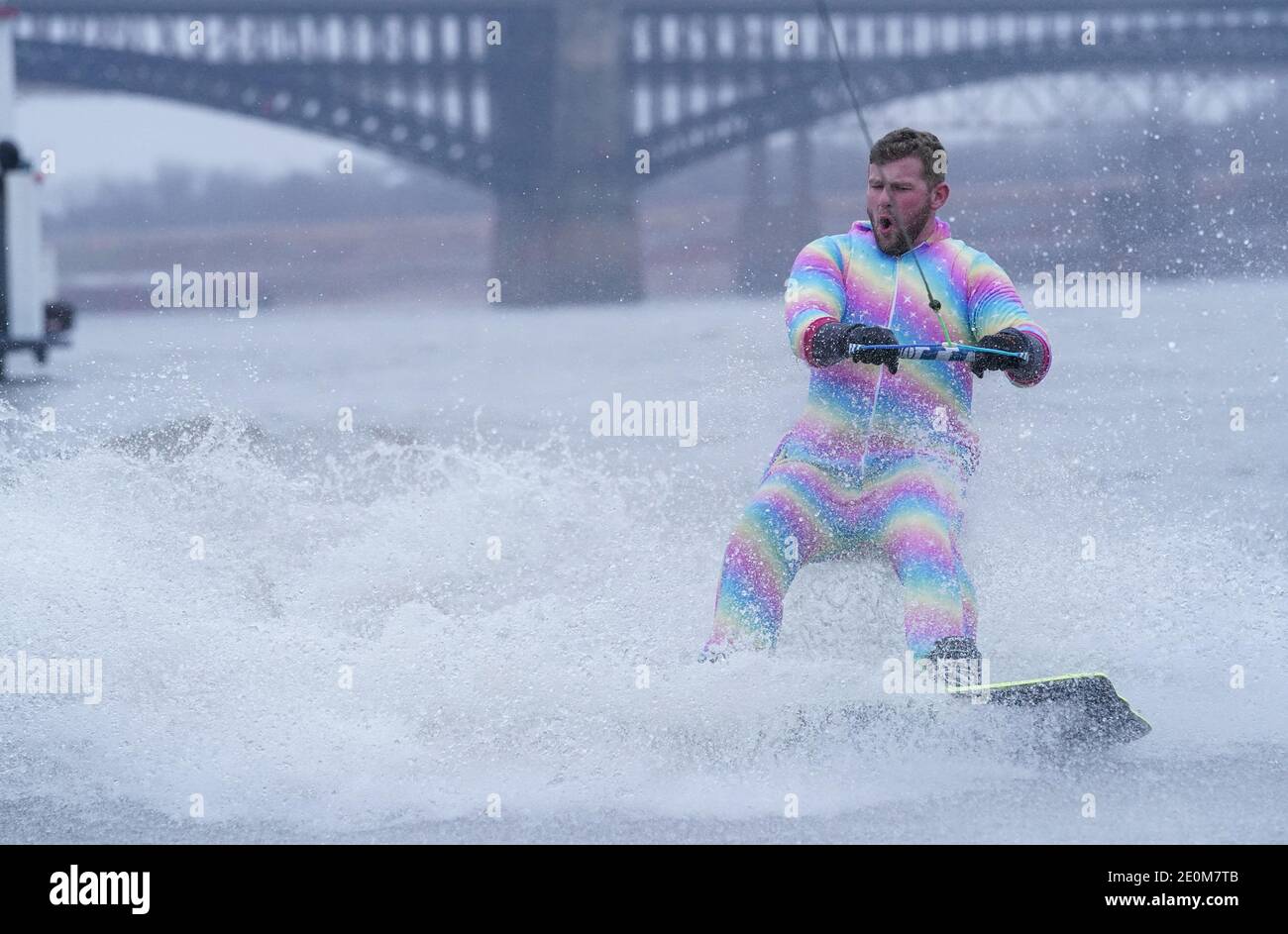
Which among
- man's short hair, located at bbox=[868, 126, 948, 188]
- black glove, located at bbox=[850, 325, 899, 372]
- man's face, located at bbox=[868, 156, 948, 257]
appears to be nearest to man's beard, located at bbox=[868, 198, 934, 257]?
man's face, located at bbox=[868, 156, 948, 257]

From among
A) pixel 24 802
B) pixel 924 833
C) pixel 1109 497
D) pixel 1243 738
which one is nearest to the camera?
pixel 924 833

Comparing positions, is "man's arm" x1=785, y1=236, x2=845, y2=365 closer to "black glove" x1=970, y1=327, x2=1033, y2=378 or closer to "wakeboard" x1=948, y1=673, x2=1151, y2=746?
"black glove" x1=970, y1=327, x2=1033, y2=378

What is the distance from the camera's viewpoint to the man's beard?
480 cm

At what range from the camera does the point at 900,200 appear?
4.77 m

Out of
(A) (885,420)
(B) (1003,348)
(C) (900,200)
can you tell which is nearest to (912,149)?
(C) (900,200)

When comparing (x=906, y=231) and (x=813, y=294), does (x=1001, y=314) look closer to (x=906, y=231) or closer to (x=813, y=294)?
(x=906, y=231)

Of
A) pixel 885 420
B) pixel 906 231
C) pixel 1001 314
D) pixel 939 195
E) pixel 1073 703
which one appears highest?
pixel 939 195

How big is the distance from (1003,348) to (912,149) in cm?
64

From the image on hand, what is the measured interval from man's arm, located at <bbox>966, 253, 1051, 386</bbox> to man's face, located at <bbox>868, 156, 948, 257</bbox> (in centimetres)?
21

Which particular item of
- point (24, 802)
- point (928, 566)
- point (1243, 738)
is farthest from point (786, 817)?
point (24, 802)

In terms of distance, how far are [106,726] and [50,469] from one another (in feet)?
7.22

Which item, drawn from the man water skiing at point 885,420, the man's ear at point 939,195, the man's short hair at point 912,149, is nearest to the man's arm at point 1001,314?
the man water skiing at point 885,420

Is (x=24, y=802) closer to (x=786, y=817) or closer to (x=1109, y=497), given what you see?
(x=786, y=817)

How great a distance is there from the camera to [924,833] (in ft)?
13.2
